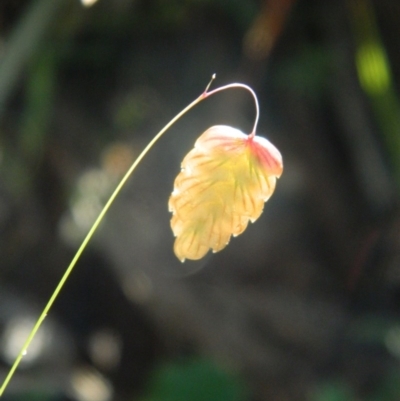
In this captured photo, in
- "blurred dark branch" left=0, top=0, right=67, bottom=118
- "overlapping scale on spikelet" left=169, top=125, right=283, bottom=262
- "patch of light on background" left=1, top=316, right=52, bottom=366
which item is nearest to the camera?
"overlapping scale on spikelet" left=169, top=125, right=283, bottom=262

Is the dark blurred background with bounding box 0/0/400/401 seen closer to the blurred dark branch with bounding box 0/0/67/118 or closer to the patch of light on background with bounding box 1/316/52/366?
the patch of light on background with bounding box 1/316/52/366

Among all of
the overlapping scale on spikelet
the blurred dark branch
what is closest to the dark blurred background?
the blurred dark branch

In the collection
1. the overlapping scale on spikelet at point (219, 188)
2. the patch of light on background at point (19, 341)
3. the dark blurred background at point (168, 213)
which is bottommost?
the overlapping scale on spikelet at point (219, 188)

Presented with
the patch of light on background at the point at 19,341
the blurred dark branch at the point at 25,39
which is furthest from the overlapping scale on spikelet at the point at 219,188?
the patch of light on background at the point at 19,341

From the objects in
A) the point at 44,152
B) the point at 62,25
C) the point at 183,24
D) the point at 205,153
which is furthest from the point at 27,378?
the point at 205,153

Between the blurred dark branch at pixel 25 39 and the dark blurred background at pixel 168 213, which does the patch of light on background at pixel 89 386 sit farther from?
the blurred dark branch at pixel 25 39

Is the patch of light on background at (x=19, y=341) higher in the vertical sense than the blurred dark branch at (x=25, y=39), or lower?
lower
